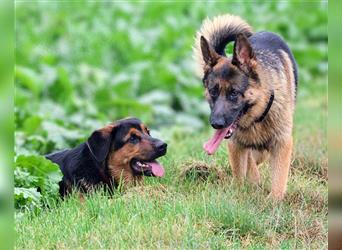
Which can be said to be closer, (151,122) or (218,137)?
(218,137)

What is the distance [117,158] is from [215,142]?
1.11 meters

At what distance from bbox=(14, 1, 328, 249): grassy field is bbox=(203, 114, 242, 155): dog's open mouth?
1.11ft

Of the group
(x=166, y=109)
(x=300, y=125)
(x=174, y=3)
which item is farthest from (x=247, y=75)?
(x=174, y=3)

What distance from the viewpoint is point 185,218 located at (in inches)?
240

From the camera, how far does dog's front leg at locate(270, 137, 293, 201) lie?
6914 millimetres

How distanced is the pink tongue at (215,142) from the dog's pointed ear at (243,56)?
0.53m

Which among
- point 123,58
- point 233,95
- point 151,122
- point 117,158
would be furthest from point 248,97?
point 123,58

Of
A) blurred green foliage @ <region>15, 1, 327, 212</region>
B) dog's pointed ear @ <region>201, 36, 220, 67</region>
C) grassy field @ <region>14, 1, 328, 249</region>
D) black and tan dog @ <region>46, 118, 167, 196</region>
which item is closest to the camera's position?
grassy field @ <region>14, 1, 328, 249</region>

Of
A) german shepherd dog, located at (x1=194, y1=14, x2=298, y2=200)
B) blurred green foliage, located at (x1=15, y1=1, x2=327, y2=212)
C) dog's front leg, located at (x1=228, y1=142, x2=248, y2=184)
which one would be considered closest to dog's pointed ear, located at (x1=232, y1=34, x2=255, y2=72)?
german shepherd dog, located at (x1=194, y1=14, x2=298, y2=200)

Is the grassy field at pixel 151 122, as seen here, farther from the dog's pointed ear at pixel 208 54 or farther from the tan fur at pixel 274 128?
the dog's pointed ear at pixel 208 54

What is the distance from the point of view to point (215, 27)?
7.56 m

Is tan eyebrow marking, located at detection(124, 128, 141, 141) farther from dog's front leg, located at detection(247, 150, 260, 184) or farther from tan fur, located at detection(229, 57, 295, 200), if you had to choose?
dog's front leg, located at detection(247, 150, 260, 184)

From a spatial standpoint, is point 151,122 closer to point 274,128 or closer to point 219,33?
point 219,33

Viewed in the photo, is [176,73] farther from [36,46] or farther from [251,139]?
[251,139]
